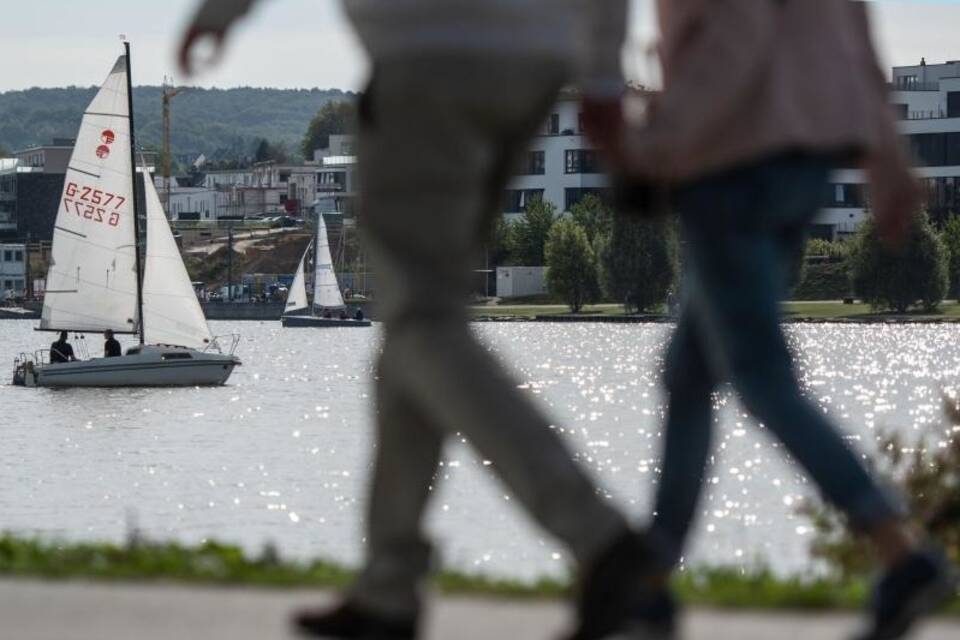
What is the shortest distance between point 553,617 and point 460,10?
144 centimetres

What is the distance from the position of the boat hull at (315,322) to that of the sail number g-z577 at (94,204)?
80143 mm

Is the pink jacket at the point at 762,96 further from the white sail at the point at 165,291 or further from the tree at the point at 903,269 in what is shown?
the tree at the point at 903,269

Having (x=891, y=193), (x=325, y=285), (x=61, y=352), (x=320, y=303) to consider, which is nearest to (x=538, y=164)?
(x=320, y=303)

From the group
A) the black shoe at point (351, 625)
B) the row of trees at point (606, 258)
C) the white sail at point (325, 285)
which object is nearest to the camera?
the black shoe at point (351, 625)

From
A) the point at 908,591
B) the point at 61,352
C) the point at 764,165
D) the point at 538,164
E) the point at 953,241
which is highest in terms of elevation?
the point at 538,164

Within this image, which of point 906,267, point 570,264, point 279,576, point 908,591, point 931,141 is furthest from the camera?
point 570,264

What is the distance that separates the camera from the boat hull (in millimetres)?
148375

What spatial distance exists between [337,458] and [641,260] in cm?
9994

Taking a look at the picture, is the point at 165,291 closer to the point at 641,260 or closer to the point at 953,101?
the point at 641,260

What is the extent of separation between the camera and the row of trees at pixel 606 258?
481ft

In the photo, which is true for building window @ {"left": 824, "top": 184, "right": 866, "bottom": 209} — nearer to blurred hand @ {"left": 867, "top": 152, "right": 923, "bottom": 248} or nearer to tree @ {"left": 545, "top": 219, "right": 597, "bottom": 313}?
tree @ {"left": 545, "top": 219, "right": 597, "bottom": 313}

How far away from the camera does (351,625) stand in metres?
4.89

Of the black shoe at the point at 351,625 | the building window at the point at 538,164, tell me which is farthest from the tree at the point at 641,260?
the black shoe at the point at 351,625

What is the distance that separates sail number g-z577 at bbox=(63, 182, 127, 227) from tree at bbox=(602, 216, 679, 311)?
79.0 metres
